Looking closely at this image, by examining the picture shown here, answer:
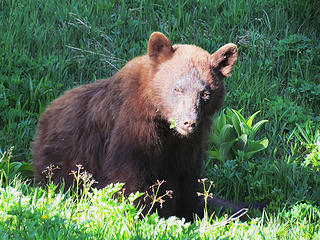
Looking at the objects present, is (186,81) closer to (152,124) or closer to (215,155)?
(152,124)

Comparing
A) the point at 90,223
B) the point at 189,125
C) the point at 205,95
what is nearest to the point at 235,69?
the point at 205,95

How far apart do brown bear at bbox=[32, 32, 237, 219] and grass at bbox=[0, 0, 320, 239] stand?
1.99ft

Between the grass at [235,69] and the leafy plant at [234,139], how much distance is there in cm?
15

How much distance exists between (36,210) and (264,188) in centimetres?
306

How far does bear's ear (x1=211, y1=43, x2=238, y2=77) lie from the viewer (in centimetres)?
497

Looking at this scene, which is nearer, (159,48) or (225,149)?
(159,48)

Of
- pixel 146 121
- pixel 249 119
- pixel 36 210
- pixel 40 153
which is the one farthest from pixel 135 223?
pixel 249 119

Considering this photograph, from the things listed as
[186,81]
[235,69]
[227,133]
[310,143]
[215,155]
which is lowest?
[215,155]

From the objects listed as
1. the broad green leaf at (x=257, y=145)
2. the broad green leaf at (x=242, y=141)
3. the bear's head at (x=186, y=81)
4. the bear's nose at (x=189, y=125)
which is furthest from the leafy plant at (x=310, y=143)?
the bear's nose at (x=189, y=125)

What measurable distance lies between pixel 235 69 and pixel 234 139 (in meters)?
1.48

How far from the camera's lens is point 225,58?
504 centimetres

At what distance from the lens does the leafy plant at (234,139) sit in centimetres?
641

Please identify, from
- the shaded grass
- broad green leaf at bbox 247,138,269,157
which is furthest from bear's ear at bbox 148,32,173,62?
broad green leaf at bbox 247,138,269,157

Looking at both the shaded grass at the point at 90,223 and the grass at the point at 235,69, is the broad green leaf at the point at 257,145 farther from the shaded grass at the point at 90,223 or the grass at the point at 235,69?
the shaded grass at the point at 90,223
